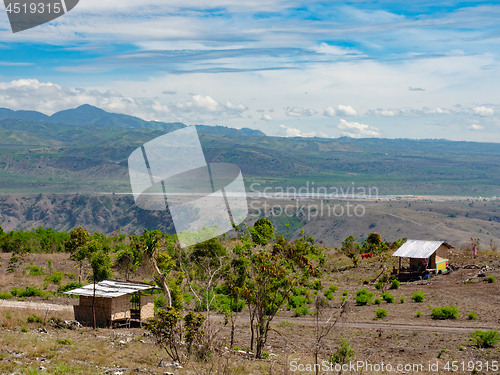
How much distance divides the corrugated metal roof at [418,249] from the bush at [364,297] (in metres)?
6.33

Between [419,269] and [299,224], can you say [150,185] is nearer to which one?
[419,269]

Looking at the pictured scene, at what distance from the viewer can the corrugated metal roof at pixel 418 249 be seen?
33344 mm

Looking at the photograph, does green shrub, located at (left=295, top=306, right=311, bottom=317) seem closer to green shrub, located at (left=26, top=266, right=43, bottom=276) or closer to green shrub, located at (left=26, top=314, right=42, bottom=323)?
green shrub, located at (left=26, top=314, right=42, bottom=323)

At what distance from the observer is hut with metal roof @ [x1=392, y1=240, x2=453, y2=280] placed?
3353cm

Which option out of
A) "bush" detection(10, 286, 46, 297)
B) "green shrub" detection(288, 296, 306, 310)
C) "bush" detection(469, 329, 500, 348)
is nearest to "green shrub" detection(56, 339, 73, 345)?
"bush" detection(10, 286, 46, 297)

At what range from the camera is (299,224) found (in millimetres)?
152500

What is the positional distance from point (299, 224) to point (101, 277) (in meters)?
136

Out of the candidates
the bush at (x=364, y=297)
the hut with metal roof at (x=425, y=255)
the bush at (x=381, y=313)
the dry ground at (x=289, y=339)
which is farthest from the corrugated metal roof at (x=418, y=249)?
the bush at (x=381, y=313)

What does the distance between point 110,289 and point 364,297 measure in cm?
1534

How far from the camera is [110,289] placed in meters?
18.8

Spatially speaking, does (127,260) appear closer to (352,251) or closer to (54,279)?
(54,279)

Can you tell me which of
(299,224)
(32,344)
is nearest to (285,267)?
(32,344)

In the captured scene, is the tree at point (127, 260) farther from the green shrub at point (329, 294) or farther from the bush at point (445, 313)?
the bush at point (445, 313)

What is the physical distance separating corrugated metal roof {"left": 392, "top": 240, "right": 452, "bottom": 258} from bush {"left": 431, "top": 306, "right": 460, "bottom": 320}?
36.1ft
